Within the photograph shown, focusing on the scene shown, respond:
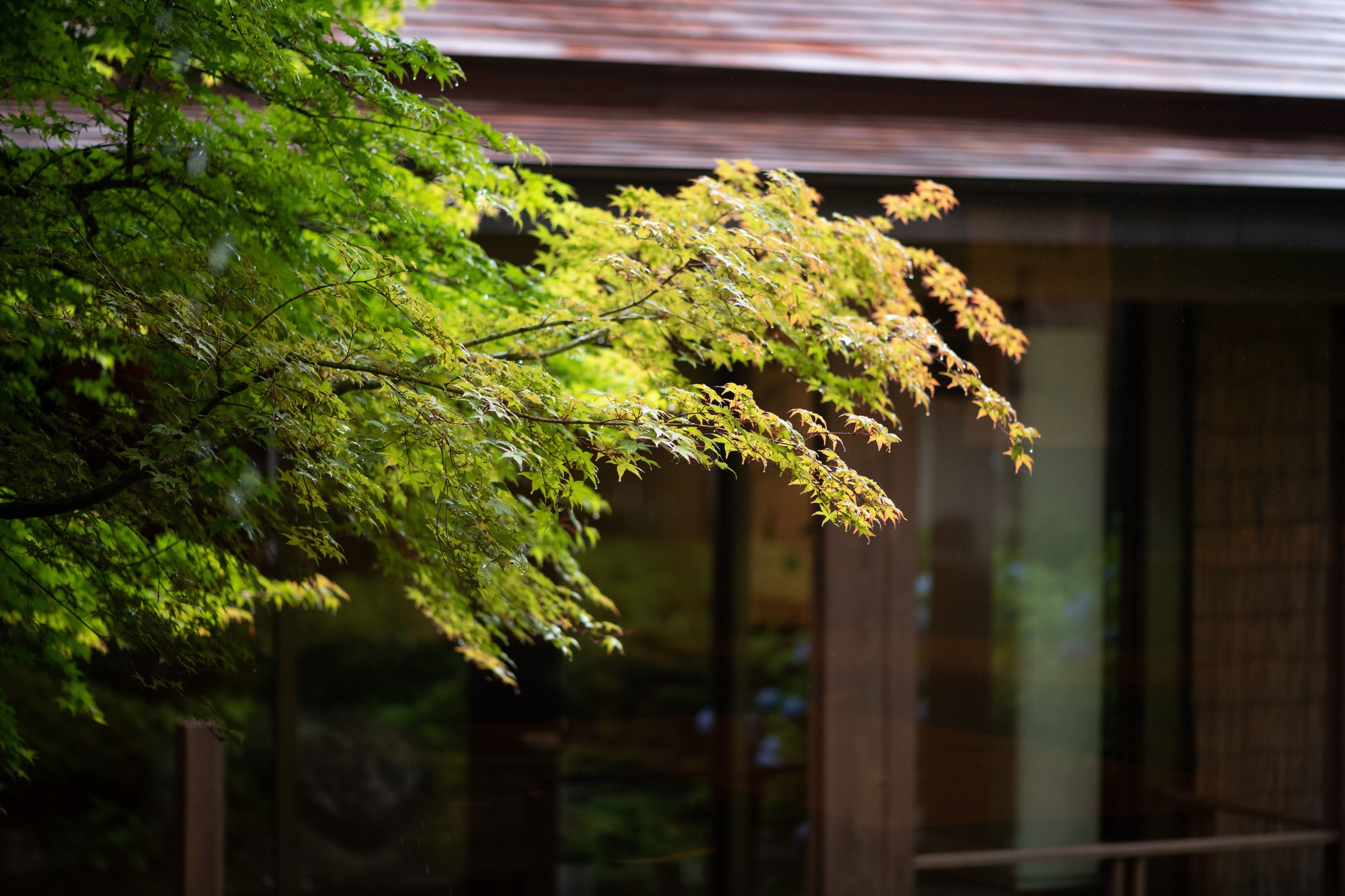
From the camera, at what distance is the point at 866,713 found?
436cm

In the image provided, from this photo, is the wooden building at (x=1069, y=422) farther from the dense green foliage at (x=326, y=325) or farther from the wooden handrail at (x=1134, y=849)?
the dense green foliage at (x=326, y=325)

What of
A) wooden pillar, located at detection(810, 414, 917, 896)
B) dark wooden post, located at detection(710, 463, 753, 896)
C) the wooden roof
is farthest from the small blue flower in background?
the wooden roof

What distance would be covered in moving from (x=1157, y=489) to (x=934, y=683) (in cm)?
147

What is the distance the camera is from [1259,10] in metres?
5.46

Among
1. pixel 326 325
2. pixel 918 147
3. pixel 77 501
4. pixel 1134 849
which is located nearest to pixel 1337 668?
pixel 1134 849

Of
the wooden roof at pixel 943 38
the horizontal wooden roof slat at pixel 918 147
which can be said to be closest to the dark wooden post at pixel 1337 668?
the horizontal wooden roof slat at pixel 918 147

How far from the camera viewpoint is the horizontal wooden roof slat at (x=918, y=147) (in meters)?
3.90

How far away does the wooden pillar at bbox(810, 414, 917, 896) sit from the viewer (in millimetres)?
4305


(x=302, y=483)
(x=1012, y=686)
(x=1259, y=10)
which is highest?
(x=1259, y=10)

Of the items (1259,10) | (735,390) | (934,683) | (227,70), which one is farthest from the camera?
(1259,10)

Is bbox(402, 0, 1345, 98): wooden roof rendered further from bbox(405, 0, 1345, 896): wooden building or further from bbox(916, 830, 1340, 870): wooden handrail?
bbox(916, 830, 1340, 870): wooden handrail

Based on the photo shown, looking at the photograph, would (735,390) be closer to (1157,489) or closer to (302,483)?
(302,483)

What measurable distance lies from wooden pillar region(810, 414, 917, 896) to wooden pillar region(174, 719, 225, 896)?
2258 millimetres

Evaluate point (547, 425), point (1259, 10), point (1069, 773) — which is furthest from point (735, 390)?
point (1259, 10)
